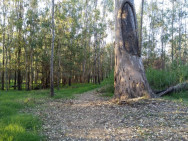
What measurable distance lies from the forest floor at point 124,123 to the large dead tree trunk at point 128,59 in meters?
1.01

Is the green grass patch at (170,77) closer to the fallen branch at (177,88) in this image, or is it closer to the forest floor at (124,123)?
the fallen branch at (177,88)

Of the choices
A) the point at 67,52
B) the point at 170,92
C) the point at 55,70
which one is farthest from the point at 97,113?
the point at 67,52

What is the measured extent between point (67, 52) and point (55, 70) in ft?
10.6

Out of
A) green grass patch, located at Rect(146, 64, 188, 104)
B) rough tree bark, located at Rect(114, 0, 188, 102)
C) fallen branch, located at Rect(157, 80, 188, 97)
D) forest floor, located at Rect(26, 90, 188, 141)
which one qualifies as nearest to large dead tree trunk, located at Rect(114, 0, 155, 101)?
rough tree bark, located at Rect(114, 0, 188, 102)

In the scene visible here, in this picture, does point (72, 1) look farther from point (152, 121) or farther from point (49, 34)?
point (152, 121)

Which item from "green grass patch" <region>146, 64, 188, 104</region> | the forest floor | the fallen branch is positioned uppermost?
"green grass patch" <region>146, 64, 188, 104</region>

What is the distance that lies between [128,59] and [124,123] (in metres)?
3.84

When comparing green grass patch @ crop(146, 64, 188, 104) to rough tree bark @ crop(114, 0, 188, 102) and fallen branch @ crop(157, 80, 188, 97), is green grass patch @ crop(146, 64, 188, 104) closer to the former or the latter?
fallen branch @ crop(157, 80, 188, 97)

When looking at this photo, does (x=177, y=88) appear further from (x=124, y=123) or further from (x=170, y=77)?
(x=124, y=123)

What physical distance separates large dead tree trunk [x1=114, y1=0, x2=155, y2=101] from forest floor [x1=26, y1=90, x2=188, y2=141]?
1013mm

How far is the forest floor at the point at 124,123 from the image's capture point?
408cm

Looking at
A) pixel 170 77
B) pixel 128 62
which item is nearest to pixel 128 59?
pixel 128 62

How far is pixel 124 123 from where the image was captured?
500 centimetres

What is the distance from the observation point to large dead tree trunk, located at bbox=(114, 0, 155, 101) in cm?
780
